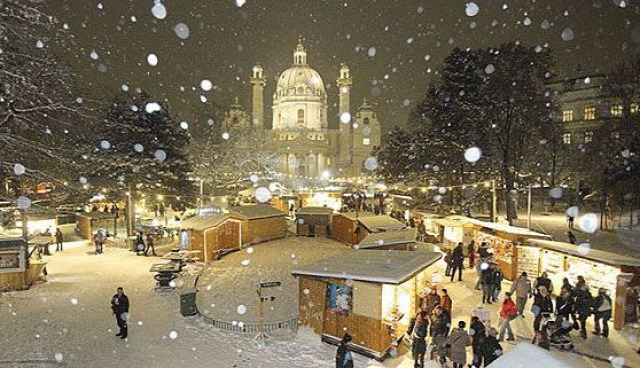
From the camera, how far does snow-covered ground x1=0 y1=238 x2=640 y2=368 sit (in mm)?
9633

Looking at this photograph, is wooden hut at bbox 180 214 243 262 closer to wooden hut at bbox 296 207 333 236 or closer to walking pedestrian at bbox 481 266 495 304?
wooden hut at bbox 296 207 333 236

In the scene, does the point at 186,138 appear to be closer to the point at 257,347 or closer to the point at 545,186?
the point at 257,347

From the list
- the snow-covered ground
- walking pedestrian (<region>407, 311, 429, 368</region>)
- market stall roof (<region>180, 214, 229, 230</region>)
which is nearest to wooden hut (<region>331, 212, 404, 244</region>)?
the snow-covered ground

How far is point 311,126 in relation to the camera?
9281cm

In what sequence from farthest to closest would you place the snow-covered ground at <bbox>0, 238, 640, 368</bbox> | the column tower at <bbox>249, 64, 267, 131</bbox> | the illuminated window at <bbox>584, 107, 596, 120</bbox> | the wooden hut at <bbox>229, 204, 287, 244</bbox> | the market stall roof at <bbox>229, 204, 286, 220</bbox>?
the column tower at <bbox>249, 64, 267, 131</bbox> < the illuminated window at <bbox>584, 107, 596, 120</bbox> < the market stall roof at <bbox>229, 204, 286, 220</bbox> < the wooden hut at <bbox>229, 204, 287, 244</bbox> < the snow-covered ground at <bbox>0, 238, 640, 368</bbox>

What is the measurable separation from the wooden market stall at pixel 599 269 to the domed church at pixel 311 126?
2416 inches

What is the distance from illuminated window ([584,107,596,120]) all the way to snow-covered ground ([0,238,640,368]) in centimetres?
4379

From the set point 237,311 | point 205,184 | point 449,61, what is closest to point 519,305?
point 237,311

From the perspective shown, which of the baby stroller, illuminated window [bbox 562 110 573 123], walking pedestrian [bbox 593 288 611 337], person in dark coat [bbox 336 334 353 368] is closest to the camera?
person in dark coat [bbox 336 334 353 368]

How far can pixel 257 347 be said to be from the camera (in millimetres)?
10422

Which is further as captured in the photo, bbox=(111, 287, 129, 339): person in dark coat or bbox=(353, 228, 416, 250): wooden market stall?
bbox=(353, 228, 416, 250): wooden market stall

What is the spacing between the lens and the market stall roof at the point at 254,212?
24016 millimetres

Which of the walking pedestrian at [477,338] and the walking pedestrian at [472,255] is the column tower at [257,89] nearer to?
the walking pedestrian at [472,255]

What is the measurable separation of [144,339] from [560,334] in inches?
429
